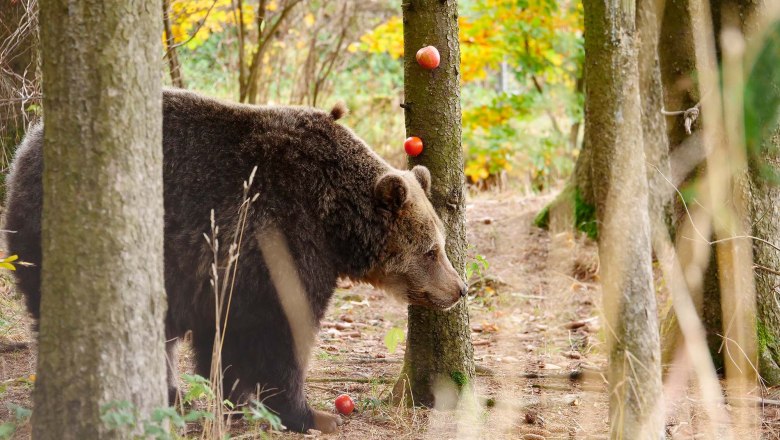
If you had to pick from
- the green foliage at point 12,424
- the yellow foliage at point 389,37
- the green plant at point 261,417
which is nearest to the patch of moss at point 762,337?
the green plant at point 261,417

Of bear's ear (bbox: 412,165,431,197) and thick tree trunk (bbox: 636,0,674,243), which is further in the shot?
thick tree trunk (bbox: 636,0,674,243)

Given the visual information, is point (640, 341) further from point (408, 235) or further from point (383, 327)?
point (383, 327)

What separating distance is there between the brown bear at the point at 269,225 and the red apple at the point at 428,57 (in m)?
0.66

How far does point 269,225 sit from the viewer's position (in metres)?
4.74

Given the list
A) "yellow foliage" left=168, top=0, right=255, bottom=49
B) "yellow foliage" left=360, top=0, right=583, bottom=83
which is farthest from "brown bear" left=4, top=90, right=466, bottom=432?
"yellow foliage" left=360, top=0, right=583, bottom=83

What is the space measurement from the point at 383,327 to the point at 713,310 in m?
3.33

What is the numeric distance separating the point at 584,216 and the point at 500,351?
130 inches

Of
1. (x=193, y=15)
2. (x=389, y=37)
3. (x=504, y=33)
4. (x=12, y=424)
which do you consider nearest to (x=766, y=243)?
(x=12, y=424)

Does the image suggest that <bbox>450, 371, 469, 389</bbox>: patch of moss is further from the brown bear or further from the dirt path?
the brown bear

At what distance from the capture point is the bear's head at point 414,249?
498cm

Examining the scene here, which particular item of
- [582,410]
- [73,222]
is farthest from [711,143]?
[73,222]

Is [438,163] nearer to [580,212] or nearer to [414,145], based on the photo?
[414,145]

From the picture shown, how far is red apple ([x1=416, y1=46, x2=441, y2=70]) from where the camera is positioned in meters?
4.80

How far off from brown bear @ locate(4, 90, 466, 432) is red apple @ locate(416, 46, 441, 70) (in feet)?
2.17
